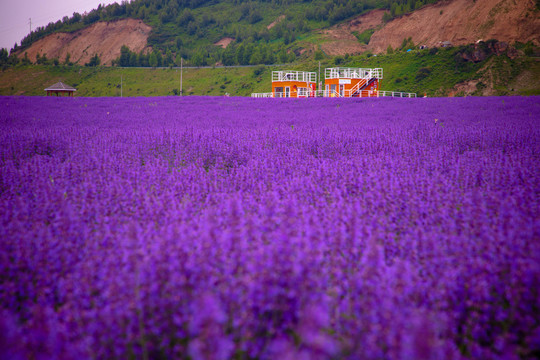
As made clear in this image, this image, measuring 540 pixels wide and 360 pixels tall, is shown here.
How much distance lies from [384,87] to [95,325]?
138 feet

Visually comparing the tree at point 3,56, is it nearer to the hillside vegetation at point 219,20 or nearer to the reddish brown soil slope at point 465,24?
the hillside vegetation at point 219,20

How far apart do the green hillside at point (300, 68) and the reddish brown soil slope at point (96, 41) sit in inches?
984

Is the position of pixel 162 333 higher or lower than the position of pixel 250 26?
lower

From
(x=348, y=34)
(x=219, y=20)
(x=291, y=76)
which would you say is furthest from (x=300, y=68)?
(x=219, y=20)

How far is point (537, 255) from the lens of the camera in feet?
5.54

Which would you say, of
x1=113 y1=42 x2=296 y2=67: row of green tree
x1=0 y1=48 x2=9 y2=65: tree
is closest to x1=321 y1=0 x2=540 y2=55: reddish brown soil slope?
x1=113 y1=42 x2=296 y2=67: row of green tree

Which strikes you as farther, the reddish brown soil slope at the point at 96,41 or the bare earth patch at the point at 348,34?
the reddish brown soil slope at the point at 96,41

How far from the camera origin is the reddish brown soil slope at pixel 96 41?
9881 centimetres

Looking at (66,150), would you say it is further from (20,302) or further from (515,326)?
(515,326)

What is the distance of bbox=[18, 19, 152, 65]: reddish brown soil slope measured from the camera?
98.8 metres

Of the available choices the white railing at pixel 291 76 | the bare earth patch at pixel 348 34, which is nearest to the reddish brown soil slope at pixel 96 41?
the bare earth patch at pixel 348 34

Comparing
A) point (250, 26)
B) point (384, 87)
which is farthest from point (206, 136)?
point (250, 26)

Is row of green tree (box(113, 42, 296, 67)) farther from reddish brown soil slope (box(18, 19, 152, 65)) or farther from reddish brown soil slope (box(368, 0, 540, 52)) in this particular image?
reddish brown soil slope (box(368, 0, 540, 52))

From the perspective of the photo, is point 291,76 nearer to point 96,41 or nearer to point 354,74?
point 354,74
